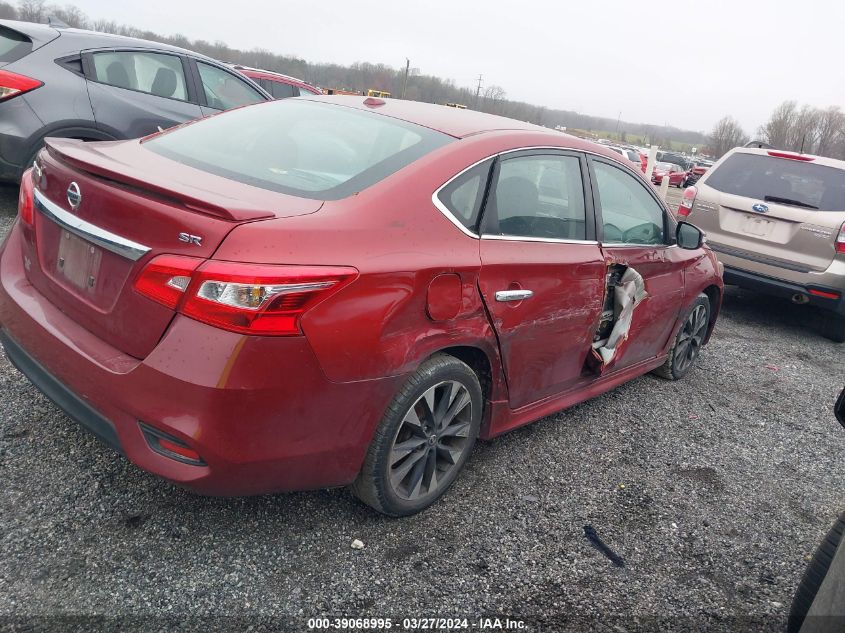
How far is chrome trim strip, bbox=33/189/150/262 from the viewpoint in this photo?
2.14 meters

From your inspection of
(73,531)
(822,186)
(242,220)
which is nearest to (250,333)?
(242,220)

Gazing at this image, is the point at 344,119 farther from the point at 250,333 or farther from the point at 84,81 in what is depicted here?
the point at 84,81

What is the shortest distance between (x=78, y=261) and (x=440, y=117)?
166cm

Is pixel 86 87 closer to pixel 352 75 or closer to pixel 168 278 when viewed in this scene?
pixel 168 278

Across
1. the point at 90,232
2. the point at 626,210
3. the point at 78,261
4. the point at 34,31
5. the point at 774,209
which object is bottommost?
the point at 78,261

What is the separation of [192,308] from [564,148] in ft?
6.76

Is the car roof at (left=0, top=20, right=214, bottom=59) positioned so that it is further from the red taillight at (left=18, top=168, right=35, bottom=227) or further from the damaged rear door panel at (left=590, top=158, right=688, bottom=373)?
the damaged rear door panel at (left=590, top=158, right=688, bottom=373)

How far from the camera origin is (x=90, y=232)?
228cm

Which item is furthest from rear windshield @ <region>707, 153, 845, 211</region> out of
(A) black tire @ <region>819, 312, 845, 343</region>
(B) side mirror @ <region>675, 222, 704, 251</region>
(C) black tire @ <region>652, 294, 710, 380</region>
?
(B) side mirror @ <region>675, 222, 704, 251</region>

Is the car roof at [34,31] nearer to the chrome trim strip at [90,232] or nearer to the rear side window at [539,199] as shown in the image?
the chrome trim strip at [90,232]

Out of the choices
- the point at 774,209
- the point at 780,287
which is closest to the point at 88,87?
the point at 774,209

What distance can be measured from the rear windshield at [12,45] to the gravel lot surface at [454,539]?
3179 millimetres

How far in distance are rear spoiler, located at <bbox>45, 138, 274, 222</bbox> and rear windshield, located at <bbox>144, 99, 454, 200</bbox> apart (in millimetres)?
271

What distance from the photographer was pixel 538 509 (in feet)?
9.73
